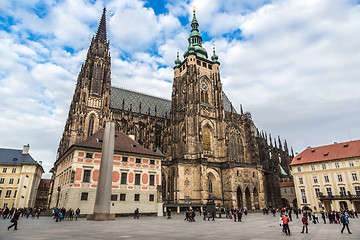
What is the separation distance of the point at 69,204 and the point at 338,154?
149 ft

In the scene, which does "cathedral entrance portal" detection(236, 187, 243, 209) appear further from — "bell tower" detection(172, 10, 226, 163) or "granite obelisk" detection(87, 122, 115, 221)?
"granite obelisk" detection(87, 122, 115, 221)

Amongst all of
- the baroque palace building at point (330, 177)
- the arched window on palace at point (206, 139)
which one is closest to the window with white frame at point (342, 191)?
the baroque palace building at point (330, 177)

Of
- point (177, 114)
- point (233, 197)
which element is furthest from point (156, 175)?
point (177, 114)

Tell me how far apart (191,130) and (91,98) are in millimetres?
20659

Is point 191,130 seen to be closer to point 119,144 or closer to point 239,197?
point 239,197

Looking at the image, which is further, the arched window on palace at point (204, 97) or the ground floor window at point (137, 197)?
the arched window on palace at point (204, 97)

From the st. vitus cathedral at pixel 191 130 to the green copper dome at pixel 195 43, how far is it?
0.27m

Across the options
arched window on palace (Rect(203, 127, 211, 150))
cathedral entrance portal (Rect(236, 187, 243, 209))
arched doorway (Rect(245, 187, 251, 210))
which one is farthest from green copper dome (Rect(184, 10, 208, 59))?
arched doorway (Rect(245, 187, 251, 210))

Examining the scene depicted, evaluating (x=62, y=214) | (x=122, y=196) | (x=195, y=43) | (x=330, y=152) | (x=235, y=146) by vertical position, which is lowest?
(x=62, y=214)

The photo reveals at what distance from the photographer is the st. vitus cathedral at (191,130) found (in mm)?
42344

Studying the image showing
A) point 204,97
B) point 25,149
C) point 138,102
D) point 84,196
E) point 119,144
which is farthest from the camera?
point 138,102

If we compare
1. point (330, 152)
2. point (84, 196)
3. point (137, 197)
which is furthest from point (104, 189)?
point (330, 152)

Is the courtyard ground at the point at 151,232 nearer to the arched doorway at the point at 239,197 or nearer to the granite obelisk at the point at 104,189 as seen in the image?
the granite obelisk at the point at 104,189

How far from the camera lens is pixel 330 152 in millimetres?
44188
